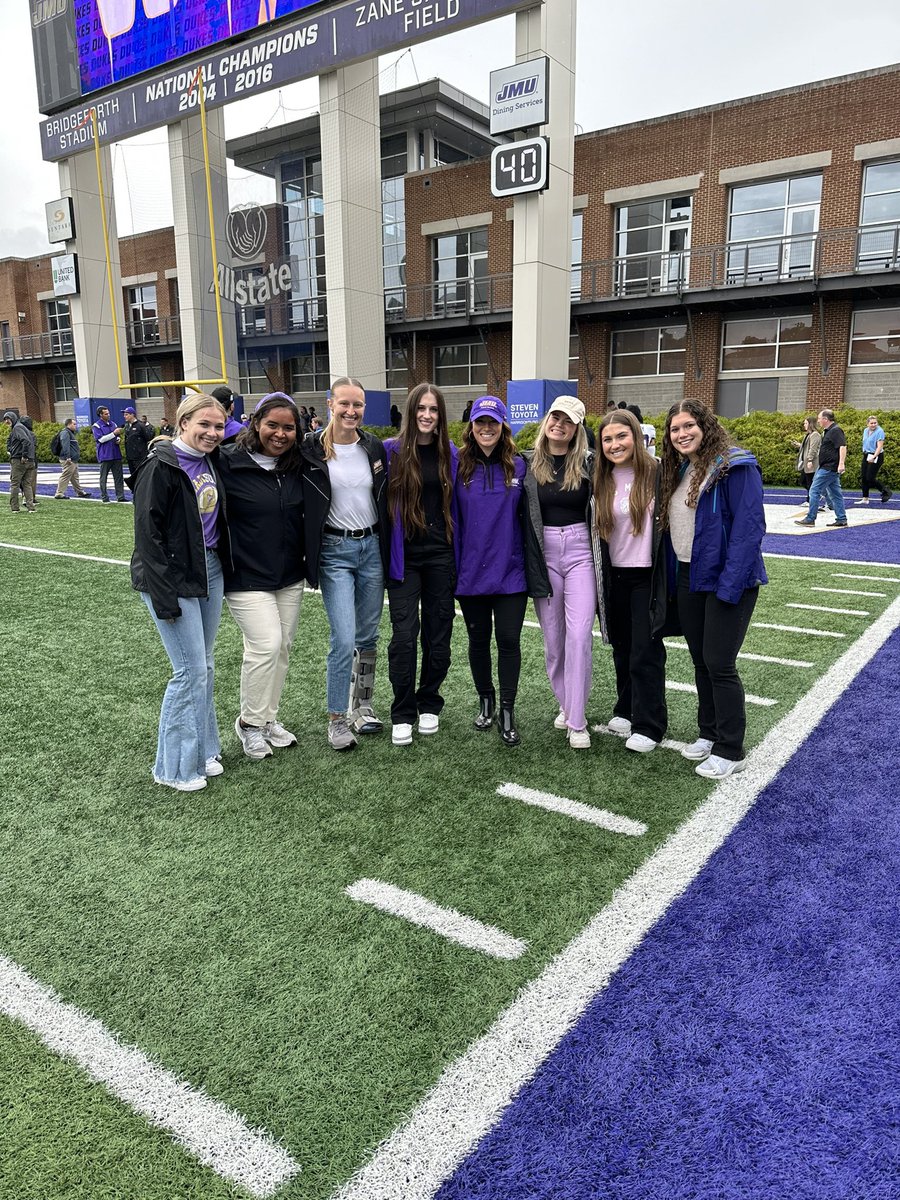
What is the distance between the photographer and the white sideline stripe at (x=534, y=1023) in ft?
5.91

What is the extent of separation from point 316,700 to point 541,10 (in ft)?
46.4

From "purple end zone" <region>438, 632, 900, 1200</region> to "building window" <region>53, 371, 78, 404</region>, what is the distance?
1686 inches

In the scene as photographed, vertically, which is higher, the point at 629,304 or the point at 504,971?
the point at 629,304

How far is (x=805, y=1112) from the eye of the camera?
196 cm

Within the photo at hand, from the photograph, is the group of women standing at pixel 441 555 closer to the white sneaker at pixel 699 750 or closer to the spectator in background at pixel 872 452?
the white sneaker at pixel 699 750

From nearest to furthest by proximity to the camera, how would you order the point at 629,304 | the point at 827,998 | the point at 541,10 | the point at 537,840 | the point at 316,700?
the point at 827,998 < the point at 537,840 < the point at 316,700 < the point at 541,10 < the point at 629,304

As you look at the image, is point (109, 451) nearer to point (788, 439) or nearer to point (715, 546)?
point (788, 439)

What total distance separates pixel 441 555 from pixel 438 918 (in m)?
1.93

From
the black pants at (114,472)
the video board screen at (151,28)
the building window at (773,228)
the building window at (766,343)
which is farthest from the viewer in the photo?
the building window at (766,343)

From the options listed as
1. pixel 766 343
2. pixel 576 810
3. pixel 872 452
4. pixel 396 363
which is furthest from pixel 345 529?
pixel 396 363

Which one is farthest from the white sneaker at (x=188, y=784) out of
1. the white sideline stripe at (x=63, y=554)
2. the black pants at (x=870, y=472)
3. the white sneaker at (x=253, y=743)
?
the black pants at (x=870, y=472)

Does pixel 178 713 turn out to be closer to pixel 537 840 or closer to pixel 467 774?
pixel 467 774

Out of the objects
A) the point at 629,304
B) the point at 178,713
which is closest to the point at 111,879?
the point at 178,713

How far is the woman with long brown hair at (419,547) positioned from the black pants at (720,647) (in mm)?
1207
